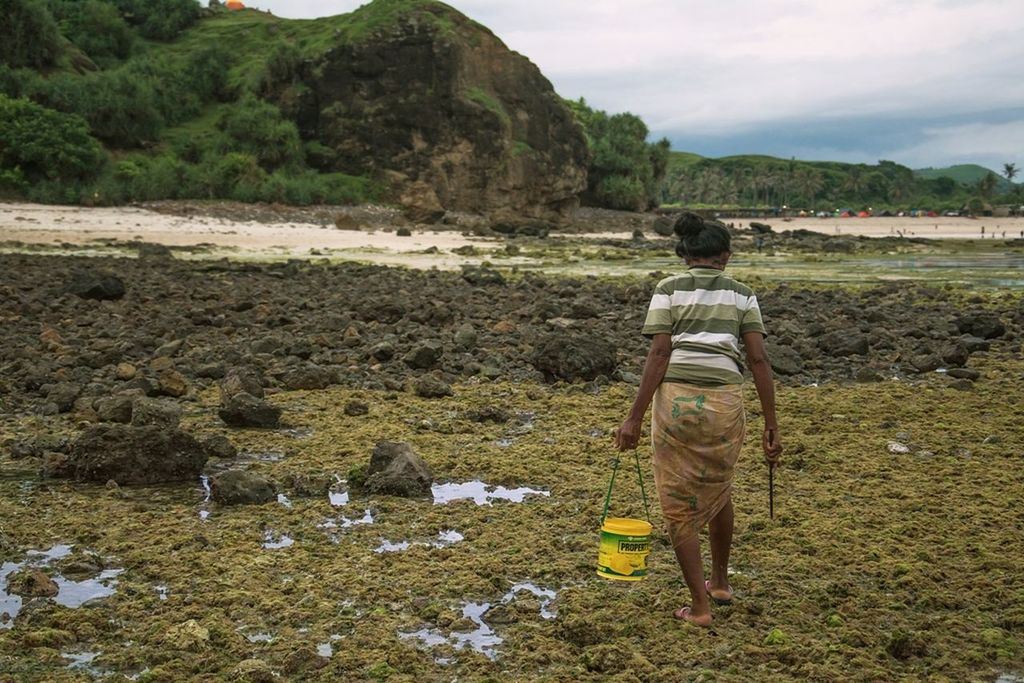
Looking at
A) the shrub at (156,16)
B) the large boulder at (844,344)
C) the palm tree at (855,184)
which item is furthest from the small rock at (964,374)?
the palm tree at (855,184)

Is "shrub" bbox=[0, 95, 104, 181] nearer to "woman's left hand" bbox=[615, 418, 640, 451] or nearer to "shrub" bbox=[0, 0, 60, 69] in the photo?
"shrub" bbox=[0, 0, 60, 69]

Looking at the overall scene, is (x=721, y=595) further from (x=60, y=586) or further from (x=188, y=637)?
(x=60, y=586)

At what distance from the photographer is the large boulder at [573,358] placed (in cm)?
1152

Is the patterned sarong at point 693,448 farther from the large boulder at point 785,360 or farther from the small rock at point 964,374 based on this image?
the small rock at point 964,374

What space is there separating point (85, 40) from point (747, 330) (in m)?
66.9

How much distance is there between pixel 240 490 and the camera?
702cm

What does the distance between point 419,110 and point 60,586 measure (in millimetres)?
57102

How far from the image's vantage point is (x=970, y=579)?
18.5ft

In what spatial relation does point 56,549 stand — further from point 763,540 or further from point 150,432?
point 763,540

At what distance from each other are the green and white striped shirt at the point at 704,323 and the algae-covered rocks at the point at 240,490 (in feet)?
10.4

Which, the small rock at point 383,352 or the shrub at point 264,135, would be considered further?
the shrub at point 264,135

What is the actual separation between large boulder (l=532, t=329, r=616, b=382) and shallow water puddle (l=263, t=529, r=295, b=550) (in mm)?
5496

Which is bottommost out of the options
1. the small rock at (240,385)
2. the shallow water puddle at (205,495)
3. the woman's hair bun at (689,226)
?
the shallow water puddle at (205,495)

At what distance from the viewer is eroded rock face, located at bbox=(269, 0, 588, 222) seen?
60.0 m
